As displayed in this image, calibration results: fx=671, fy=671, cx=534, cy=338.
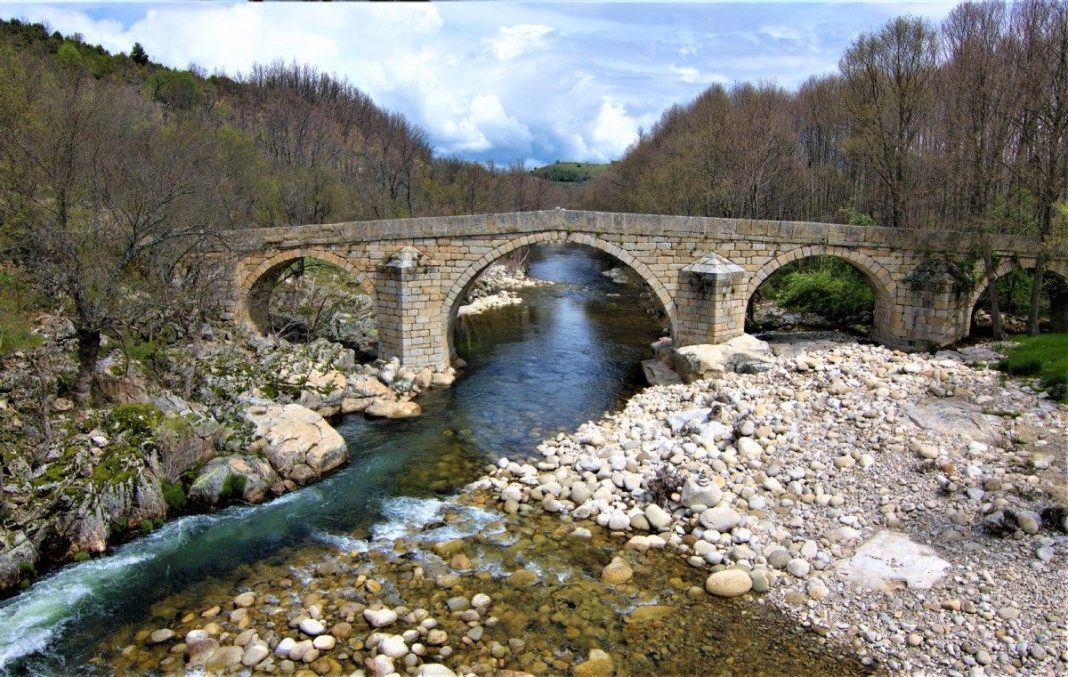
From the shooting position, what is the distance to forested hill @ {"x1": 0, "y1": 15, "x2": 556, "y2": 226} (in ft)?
52.9

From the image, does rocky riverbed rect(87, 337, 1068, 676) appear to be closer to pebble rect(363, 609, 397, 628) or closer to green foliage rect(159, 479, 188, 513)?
pebble rect(363, 609, 397, 628)

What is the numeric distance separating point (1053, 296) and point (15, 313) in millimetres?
21123

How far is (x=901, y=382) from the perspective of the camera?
11938mm

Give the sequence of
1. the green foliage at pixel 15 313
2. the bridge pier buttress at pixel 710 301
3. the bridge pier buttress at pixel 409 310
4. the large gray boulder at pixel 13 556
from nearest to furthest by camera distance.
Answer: the large gray boulder at pixel 13 556, the green foliage at pixel 15 313, the bridge pier buttress at pixel 710 301, the bridge pier buttress at pixel 409 310

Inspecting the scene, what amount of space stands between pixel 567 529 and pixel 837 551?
3.38m

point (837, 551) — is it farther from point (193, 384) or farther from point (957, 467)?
point (193, 384)

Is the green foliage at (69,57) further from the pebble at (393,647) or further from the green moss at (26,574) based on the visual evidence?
the pebble at (393,647)

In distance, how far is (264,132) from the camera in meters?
34.8

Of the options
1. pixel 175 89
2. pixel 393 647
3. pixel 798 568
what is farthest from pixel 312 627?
pixel 175 89

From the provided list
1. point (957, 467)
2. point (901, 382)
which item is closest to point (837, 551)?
point (957, 467)

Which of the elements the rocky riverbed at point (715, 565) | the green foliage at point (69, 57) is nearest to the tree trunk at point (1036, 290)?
the rocky riverbed at point (715, 565)

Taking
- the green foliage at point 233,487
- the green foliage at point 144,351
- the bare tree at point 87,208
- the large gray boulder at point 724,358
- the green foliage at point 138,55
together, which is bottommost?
the green foliage at point 233,487

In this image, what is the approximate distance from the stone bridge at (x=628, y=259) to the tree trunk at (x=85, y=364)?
17.3ft

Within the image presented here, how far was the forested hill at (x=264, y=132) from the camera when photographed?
16.1m
